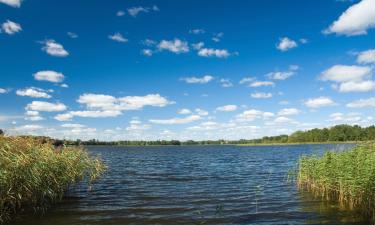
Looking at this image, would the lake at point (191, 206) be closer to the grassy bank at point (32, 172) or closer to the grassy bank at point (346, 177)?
the grassy bank at point (346, 177)

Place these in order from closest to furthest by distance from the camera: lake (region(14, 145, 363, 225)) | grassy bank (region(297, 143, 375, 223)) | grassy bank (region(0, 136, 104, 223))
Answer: grassy bank (region(0, 136, 104, 223)), grassy bank (region(297, 143, 375, 223)), lake (region(14, 145, 363, 225))

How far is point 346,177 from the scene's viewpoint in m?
20.1

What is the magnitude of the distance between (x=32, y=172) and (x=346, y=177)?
16323 millimetres

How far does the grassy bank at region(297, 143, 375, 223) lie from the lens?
18603 millimetres

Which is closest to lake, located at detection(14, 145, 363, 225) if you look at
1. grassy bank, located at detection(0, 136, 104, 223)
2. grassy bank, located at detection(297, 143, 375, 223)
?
grassy bank, located at detection(297, 143, 375, 223)

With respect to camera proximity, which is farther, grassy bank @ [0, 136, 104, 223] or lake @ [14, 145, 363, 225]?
lake @ [14, 145, 363, 225]

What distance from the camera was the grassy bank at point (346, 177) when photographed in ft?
61.0

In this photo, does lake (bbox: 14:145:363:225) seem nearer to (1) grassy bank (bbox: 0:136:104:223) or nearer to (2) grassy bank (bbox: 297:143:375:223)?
(2) grassy bank (bbox: 297:143:375:223)

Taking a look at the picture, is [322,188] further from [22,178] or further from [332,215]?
[22,178]

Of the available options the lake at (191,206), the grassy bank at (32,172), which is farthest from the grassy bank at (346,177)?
the grassy bank at (32,172)

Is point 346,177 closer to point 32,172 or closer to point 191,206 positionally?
point 191,206

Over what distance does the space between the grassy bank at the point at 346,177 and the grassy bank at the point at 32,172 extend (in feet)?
52.9

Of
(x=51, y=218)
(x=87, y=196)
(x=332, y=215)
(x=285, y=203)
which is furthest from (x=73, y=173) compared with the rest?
(x=332, y=215)

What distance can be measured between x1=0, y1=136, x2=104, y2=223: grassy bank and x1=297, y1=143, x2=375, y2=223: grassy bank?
1614 cm
